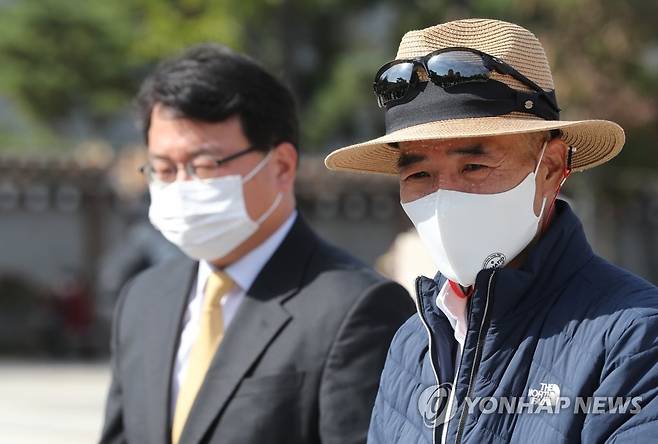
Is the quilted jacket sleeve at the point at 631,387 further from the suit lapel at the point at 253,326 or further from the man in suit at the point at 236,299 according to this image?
Answer: the suit lapel at the point at 253,326

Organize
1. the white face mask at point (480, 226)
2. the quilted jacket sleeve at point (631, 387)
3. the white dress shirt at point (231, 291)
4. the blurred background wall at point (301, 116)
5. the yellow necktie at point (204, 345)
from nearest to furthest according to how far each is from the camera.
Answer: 1. the quilted jacket sleeve at point (631, 387)
2. the white face mask at point (480, 226)
3. the yellow necktie at point (204, 345)
4. the white dress shirt at point (231, 291)
5. the blurred background wall at point (301, 116)

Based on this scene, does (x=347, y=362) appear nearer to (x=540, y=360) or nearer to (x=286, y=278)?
(x=286, y=278)

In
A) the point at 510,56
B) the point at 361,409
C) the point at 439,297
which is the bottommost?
the point at 361,409

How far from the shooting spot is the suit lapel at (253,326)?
2777mm

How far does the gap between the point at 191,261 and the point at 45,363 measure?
13.3 metres

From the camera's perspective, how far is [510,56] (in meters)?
2.01

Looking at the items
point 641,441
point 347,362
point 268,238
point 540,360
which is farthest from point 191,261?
point 641,441

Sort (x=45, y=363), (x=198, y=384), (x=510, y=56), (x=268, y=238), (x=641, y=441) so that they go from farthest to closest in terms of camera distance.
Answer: (x=45, y=363)
(x=268, y=238)
(x=198, y=384)
(x=510, y=56)
(x=641, y=441)

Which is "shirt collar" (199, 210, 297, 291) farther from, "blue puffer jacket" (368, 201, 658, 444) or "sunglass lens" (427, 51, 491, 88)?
"sunglass lens" (427, 51, 491, 88)

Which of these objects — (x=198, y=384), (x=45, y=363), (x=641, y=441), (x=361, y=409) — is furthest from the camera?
(x=45, y=363)

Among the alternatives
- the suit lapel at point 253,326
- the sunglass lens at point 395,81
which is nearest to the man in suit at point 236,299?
the suit lapel at point 253,326

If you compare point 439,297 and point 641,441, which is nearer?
point 641,441

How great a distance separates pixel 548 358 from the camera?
1832 millimetres

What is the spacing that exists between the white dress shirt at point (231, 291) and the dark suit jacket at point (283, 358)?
0.02 meters
